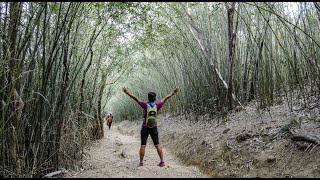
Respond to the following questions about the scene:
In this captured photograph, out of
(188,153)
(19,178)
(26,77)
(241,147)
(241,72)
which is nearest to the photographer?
(19,178)

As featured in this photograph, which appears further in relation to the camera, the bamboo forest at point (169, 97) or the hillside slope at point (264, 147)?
the hillside slope at point (264, 147)

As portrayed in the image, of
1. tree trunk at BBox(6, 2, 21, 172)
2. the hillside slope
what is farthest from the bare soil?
tree trunk at BBox(6, 2, 21, 172)

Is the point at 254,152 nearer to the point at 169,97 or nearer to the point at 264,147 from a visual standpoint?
the point at 264,147

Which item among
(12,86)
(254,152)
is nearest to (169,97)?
(254,152)

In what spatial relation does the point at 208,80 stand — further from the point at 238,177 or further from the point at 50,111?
the point at 50,111

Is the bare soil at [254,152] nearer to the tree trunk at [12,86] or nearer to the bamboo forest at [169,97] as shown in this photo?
the bamboo forest at [169,97]

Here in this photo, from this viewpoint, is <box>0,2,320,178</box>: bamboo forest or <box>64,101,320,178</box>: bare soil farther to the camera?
<box>64,101,320,178</box>: bare soil

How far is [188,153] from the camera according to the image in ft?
11.0

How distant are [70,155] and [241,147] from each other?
1974mm

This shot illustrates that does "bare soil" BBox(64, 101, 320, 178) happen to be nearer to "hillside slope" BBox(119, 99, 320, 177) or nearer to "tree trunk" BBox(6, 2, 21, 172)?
"hillside slope" BBox(119, 99, 320, 177)

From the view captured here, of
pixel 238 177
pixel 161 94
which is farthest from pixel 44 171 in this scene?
pixel 161 94

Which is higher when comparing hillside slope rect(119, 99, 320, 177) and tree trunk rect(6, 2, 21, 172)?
tree trunk rect(6, 2, 21, 172)

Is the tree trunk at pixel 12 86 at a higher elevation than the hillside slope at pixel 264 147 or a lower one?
higher

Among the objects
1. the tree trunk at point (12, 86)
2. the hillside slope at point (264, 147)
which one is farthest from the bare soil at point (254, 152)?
the tree trunk at point (12, 86)
